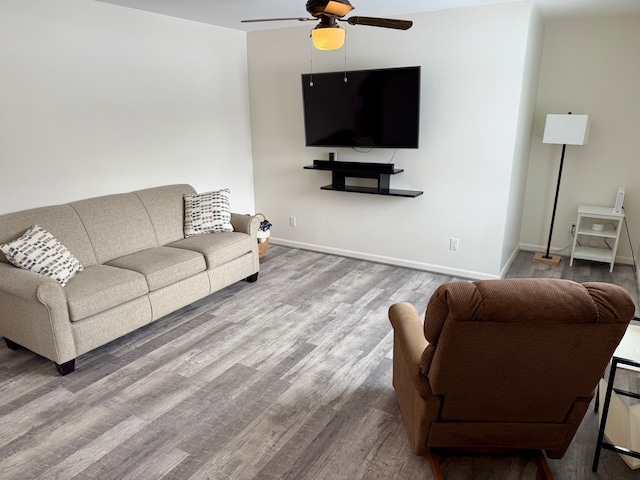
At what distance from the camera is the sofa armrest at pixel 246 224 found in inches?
162

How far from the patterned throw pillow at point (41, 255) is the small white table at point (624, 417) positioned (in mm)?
3139

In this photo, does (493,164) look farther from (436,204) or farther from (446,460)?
(446,460)

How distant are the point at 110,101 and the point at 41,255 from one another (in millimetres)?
1563

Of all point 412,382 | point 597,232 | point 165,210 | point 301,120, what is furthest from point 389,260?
point 412,382

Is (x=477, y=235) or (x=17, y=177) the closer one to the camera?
(x=17, y=177)

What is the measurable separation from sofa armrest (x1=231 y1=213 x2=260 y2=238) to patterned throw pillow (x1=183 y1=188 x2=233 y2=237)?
0.22 ft

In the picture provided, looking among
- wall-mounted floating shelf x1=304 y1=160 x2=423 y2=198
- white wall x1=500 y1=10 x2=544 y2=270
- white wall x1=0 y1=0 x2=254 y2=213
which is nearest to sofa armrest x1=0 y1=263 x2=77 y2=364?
white wall x1=0 y1=0 x2=254 y2=213

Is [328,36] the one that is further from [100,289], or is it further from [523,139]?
[523,139]

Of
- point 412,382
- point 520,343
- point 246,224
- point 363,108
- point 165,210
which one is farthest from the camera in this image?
point 363,108

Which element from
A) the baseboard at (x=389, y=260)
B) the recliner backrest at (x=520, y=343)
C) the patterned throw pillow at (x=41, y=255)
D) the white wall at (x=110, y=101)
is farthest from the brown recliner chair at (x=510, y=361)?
the white wall at (x=110, y=101)

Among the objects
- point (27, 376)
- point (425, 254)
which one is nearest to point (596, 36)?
point (425, 254)

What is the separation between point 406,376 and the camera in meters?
2.06

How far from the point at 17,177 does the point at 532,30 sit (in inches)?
172

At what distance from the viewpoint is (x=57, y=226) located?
3.24 meters
